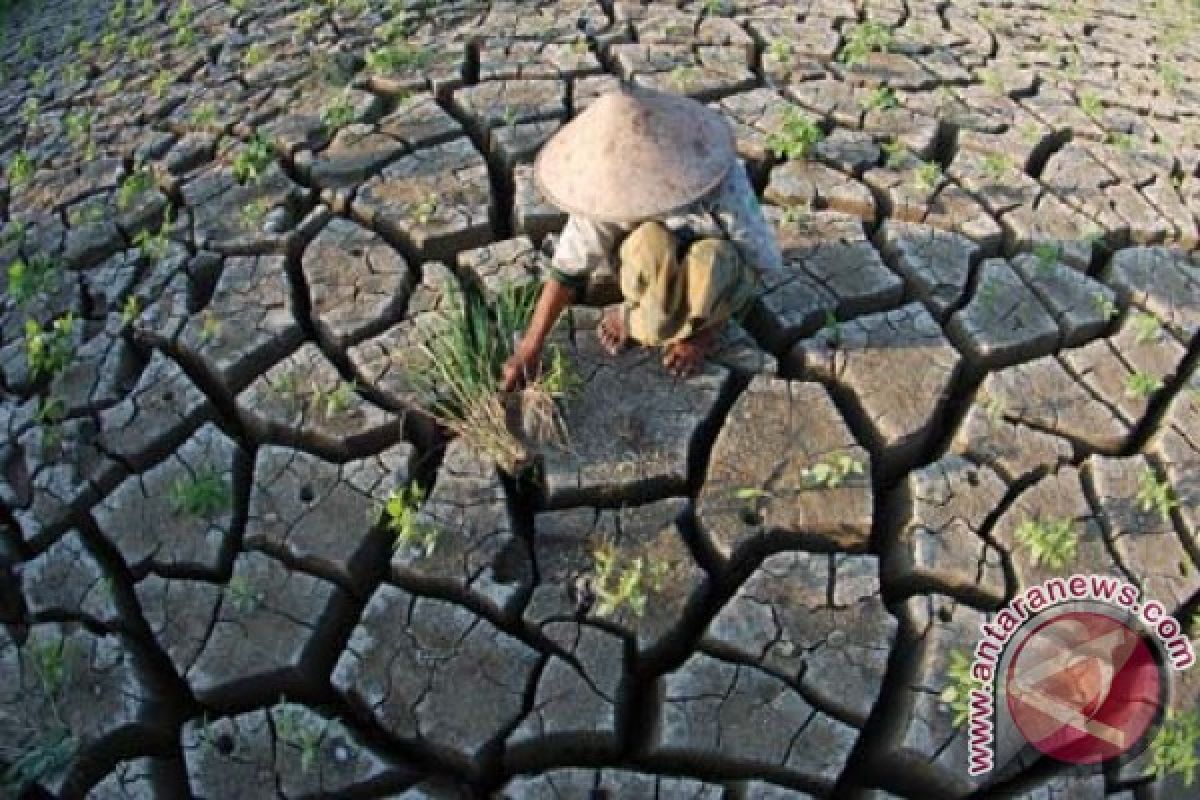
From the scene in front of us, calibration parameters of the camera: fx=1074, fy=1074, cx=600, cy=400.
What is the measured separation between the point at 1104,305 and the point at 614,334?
5.04ft

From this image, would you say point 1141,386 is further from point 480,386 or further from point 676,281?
point 480,386

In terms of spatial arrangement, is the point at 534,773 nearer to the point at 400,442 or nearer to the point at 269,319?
the point at 400,442

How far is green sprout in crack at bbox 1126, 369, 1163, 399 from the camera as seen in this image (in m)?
3.08

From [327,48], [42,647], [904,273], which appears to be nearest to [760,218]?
[904,273]

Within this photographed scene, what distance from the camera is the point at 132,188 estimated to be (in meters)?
3.88

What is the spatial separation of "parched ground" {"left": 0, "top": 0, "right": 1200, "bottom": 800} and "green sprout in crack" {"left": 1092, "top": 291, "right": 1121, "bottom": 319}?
37 millimetres

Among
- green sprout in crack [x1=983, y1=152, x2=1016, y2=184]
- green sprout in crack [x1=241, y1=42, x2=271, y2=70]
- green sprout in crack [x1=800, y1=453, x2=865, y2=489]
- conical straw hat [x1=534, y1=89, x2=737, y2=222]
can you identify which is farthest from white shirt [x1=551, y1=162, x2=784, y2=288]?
green sprout in crack [x1=241, y1=42, x2=271, y2=70]

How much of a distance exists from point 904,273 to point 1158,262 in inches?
34.7

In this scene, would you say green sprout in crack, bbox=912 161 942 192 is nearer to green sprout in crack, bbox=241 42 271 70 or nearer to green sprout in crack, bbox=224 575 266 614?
green sprout in crack, bbox=224 575 266 614

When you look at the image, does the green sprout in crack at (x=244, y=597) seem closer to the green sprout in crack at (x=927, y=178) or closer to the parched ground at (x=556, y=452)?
the parched ground at (x=556, y=452)

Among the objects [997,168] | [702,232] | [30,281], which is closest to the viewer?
[702,232]

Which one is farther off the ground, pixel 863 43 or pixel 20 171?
pixel 20 171

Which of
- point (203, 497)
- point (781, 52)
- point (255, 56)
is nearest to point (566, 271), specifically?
point (203, 497)

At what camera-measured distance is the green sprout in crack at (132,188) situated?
12.7 ft
